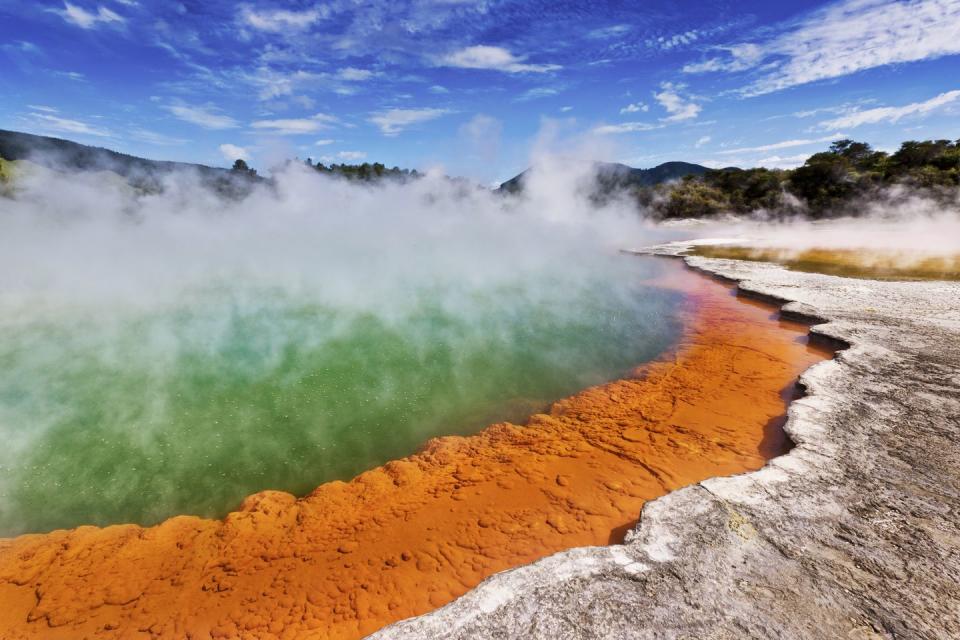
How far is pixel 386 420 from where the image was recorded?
5434 mm

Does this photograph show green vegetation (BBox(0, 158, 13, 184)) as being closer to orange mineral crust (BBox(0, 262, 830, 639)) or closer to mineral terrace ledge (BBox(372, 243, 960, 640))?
orange mineral crust (BBox(0, 262, 830, 639))

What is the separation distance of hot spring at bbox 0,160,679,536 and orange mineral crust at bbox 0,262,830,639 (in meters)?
0.47

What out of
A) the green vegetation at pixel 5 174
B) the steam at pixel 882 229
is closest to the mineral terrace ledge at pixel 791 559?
the steam at pixel 882 229

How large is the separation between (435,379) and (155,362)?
4.72m

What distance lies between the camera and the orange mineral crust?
2920mm

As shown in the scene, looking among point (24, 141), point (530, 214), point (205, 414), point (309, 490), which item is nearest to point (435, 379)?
point (309, 490)

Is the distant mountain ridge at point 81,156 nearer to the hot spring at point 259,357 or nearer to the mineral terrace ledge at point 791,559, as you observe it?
the hot spring at point 259,357

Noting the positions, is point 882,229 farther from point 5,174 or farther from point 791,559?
point 5,174

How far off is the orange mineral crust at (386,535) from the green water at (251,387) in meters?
0.47

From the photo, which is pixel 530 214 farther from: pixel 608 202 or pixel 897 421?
pixel 897 421

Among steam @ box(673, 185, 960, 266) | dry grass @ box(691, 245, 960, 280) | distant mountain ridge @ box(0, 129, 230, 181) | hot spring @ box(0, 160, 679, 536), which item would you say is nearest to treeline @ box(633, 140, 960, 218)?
steam @ box(673, 185, 960, 266)

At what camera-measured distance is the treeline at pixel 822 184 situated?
1064 inches

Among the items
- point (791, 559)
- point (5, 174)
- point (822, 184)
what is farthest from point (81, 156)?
point (822, 184)

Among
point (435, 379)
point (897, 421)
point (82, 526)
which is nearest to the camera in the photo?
point (82, 526)
